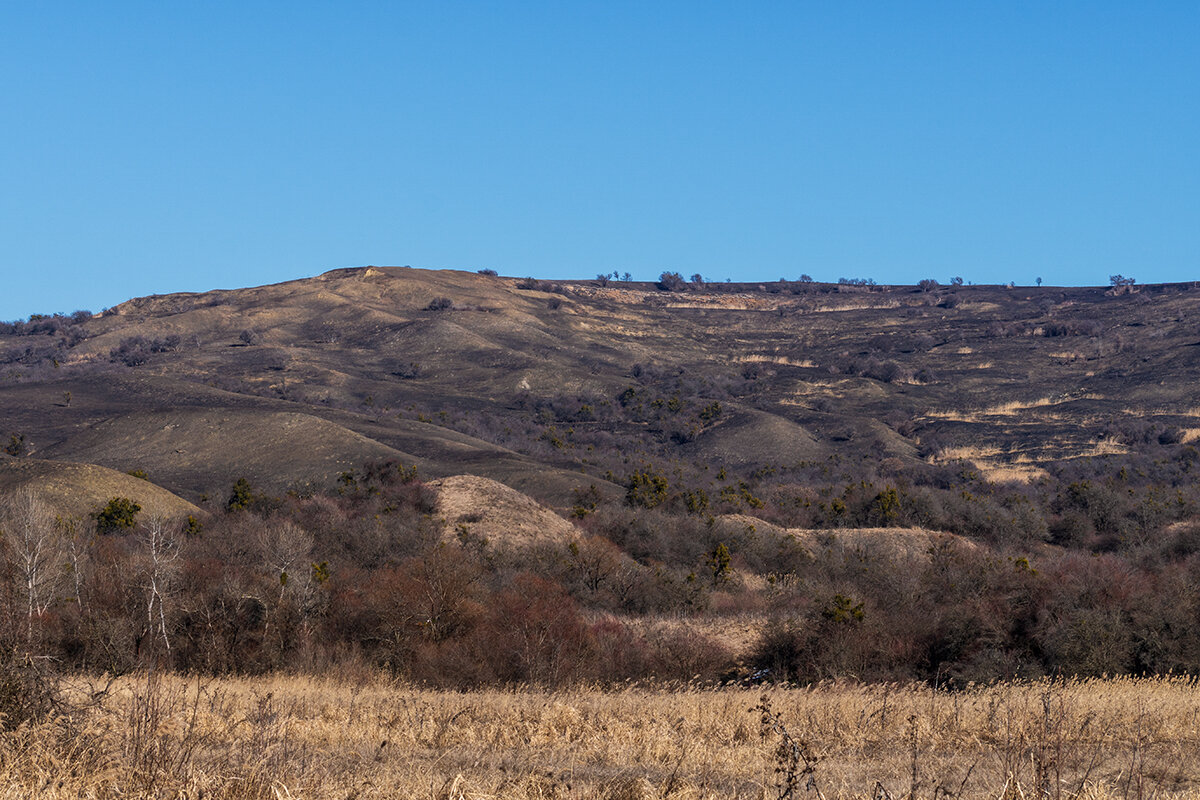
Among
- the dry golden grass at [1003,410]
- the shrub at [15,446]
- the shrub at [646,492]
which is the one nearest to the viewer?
the shrub at [646,492]

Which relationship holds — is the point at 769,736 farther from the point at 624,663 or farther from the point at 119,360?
the point at 119,360

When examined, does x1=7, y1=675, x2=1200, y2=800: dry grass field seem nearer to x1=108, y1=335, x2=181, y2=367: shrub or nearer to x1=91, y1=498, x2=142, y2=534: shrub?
x1=91, y1=498, x2=142, y2=534: shrub

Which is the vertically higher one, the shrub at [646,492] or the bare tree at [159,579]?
the shrub at [646,492]

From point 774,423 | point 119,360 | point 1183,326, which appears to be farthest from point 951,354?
point 119,360

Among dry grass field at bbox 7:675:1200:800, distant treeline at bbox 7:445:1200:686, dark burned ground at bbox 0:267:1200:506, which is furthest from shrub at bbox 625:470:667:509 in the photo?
dry grass field at bbox 7:675:1200:800

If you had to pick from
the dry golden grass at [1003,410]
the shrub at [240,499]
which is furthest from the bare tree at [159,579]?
the dry golden grass at [1003,410]

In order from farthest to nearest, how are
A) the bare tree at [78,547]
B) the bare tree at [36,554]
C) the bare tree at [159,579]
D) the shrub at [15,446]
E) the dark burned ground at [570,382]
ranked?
1. the dark burned ground at [570,382]
2. the shrub at [15,446]
3. the bare tree at [78,547]
4. the bare tree at [36,554]
5. the bare tree at [159,579]

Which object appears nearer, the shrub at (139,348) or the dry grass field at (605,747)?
the dry grass field at (605,747)

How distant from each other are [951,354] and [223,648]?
431 feet

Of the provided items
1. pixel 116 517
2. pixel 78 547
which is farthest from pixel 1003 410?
pixel 78 547

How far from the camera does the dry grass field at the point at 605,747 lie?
800 cm

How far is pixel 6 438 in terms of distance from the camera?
253ft

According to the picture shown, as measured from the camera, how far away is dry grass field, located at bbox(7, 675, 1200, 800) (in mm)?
8000

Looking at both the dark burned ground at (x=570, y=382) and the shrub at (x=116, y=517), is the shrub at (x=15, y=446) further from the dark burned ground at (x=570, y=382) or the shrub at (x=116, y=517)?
the shrub at (x=116, y=517)
